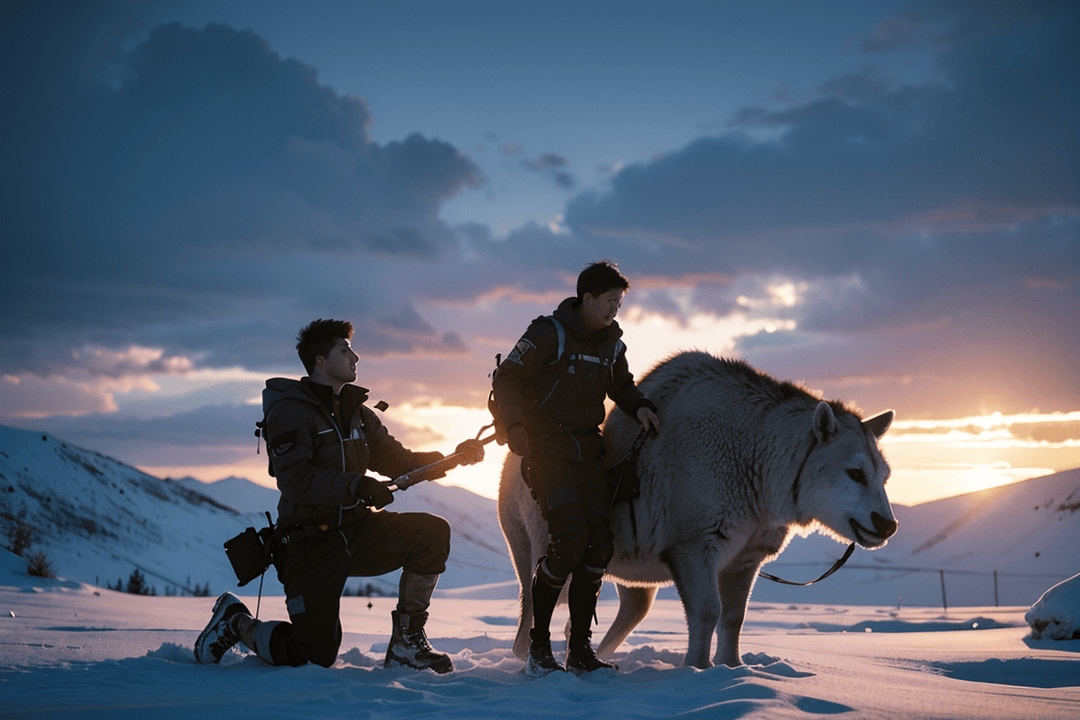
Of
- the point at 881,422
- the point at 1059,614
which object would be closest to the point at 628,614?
the point at 881,422

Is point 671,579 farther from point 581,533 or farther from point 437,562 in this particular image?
point 437,562

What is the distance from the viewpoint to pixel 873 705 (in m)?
3.37

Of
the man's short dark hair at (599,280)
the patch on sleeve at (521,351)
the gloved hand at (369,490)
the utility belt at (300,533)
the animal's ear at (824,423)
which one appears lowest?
the utility belt at (300,533)

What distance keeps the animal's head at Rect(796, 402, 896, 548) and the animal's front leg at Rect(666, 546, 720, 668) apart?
0.77 m

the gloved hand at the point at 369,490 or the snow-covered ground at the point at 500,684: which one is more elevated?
the gloved hand at the point at 369,490

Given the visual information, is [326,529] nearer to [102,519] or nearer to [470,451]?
[470,451]

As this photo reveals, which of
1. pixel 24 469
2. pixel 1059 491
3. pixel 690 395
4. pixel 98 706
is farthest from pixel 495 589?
pixel 1059 491

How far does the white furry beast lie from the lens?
15.7ft

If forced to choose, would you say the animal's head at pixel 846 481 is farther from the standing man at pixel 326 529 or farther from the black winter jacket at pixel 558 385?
the standing man at pixel 326 529

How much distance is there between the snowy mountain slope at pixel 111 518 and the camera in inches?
617

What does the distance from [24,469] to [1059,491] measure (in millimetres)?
32538

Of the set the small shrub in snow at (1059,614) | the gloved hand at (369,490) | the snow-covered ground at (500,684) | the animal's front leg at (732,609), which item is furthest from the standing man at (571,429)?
the small shrub in snow at (1059,614)

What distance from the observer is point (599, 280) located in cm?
485

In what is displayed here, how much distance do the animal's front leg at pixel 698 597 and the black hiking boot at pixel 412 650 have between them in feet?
4.88
